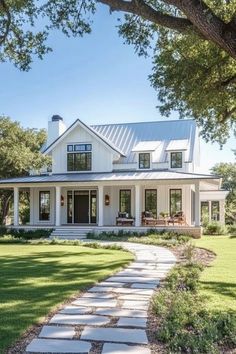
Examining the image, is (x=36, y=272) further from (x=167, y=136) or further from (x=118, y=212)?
(x=167, y=136)

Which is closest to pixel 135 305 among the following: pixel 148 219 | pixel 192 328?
pixel 192 328

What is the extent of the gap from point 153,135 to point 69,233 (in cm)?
978

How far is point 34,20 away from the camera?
35.3ft

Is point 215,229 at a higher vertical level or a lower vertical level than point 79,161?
lower

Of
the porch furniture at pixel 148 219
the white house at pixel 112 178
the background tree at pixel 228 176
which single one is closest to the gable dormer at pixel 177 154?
the white house at pixel 112 178

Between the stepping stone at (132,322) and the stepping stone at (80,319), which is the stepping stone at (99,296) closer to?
the stepping stone at (80,319)

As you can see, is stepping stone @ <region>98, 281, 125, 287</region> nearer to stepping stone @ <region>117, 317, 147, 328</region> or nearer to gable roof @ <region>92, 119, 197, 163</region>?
stepping stone @ <region>117, 317, 147, 328</region>

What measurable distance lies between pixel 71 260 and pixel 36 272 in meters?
2.87

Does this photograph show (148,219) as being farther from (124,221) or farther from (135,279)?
(135,279)

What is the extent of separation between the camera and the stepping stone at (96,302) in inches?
279

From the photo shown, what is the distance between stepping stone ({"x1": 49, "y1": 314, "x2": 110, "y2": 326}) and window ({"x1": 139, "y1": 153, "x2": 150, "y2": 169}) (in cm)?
2194

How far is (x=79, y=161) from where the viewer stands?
29078 mm

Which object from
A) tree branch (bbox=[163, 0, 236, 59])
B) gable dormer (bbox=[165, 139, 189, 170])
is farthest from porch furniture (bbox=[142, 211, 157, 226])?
tree branch (bbox=[163, 0, 236, 59])

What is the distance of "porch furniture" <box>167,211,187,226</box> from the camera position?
25084mm
